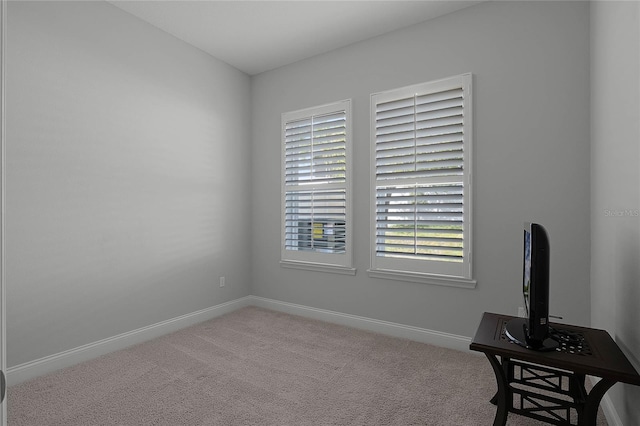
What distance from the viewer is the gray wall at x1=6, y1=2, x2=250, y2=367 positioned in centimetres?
234

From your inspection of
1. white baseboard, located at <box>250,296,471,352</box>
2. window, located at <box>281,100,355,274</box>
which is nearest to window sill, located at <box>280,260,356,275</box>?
window, located at <box>281,100,355,274</box>

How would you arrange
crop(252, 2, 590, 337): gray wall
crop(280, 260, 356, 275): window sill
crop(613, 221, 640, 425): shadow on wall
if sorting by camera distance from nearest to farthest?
crop(613, 221, 640, 425): shadow on wall → crop(252, 2, 590, 337): gray wall → crop(280, 260, 356, 275): window sill

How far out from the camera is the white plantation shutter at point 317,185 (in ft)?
11.5

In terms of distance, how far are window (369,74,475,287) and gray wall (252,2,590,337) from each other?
101mm

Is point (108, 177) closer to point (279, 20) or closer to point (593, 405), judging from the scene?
point (279, 20)

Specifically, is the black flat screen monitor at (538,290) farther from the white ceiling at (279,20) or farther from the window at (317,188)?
the white ceiling at (279,20)

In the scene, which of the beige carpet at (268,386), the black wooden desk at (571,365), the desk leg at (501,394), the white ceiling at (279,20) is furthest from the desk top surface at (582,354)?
the white ceiling at (279,20)

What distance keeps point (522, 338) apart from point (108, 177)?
124 inches

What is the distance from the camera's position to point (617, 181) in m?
1.79

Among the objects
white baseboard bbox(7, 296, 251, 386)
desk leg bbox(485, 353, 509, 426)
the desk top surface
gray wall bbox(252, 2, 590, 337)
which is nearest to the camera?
the desk top surface

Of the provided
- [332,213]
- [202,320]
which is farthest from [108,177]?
[332,213]

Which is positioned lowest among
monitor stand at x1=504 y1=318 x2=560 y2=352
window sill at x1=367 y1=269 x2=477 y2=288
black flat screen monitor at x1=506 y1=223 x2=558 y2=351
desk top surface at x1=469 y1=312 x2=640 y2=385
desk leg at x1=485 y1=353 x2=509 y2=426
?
desk leg at x1=485 y1=353 x2=509 y2=426

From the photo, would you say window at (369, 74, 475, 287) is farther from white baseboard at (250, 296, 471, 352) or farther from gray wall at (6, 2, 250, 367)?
gray wall at (6, 2, 250, 367)

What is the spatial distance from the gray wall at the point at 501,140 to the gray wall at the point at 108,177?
1.49 m
